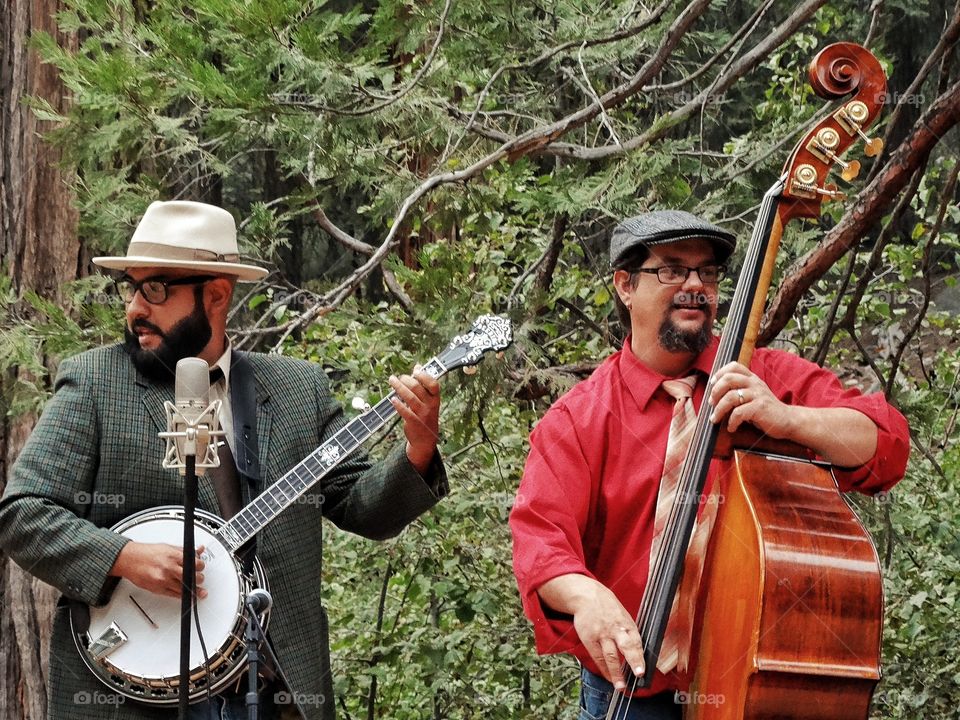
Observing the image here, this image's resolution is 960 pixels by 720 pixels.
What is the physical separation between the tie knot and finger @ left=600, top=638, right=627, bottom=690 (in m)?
0.63

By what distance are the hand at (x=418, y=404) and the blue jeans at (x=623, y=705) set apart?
75cm

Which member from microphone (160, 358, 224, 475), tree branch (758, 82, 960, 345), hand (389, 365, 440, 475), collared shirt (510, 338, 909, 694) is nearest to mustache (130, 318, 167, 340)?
hand (389, 365, 440, 475)

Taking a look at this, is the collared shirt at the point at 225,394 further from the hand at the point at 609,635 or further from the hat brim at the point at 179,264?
the hand at the point at 609,635

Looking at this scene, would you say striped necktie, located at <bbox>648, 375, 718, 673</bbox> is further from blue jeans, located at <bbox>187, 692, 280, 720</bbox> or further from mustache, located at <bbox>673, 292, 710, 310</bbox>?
blue jeans, located at <bbox>187, 692, 280, 720</bbox>

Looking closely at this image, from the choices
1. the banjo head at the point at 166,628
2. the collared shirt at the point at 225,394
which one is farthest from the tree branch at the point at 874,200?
the banjo head at the point at 166,628

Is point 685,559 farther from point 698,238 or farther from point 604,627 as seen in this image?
point 698,238

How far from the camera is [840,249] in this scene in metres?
4.02

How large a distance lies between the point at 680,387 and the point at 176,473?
4.42ft

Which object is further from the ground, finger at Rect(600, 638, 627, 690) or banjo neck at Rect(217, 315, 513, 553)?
banjo neck at Rect(217, 315, 513, 553)

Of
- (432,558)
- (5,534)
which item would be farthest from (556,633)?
(432,558)

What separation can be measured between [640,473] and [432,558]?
2766mm

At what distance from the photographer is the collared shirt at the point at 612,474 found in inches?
109

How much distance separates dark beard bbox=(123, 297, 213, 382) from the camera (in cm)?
338

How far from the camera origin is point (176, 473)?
3307 millimetres
